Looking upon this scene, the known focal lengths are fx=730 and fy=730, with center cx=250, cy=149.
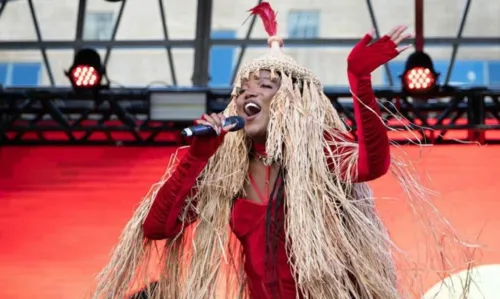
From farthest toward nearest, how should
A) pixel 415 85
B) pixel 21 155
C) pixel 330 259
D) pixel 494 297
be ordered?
pixel 21 155 → pixel 415 85 → pixel 494 297 → pixel 330 259

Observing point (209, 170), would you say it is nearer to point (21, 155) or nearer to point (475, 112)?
point (475, 112)

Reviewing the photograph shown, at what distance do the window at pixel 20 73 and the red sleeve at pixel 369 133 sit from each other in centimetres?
599

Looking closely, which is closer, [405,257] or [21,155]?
[405,257]

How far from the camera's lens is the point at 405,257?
1859 millimetres

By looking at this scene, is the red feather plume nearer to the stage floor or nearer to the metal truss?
the stage floor

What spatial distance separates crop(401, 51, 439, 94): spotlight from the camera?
4.39m

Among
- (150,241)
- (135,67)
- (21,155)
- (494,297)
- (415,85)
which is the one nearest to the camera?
(150,241)

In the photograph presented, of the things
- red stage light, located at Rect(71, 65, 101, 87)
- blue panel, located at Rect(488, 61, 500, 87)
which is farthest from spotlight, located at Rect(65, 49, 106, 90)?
blue panel, located at Rect(488, 61, 500, 87)

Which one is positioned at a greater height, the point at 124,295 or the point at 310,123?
the point at 310,123

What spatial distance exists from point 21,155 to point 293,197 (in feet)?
12.2

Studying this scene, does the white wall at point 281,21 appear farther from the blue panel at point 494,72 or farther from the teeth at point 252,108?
the teeth at point 252,108

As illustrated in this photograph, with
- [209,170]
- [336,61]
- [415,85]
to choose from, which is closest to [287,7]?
[336,61]

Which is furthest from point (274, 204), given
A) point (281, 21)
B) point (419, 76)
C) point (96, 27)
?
point (281, 21)

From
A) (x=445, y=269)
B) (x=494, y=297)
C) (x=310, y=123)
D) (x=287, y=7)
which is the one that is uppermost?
(x=287, y=7)
